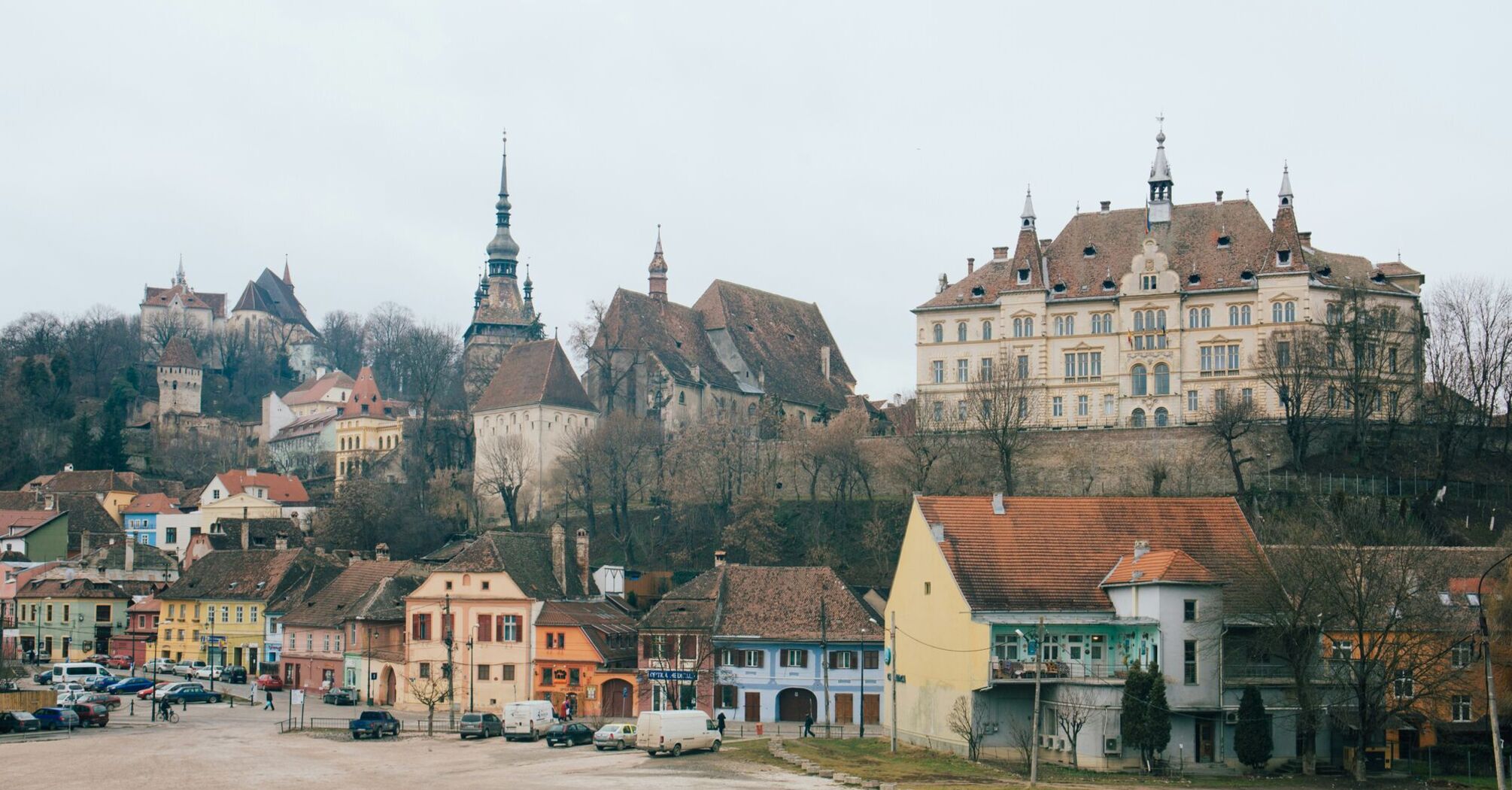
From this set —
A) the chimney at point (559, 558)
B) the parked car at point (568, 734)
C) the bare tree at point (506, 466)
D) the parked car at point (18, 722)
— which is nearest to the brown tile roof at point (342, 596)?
Result: the chimney at point (559, 558)

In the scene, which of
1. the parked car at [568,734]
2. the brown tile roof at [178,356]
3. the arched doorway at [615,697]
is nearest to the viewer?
the parked car at [568,734]

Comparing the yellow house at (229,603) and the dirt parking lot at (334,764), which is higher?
the yellow house at (229,603)

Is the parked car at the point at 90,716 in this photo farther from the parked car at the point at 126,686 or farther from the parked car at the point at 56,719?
the parked car at the point at 126,686

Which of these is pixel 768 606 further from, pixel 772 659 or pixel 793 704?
pixel 793 704

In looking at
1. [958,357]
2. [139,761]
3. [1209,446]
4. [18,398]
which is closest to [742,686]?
[139,761]

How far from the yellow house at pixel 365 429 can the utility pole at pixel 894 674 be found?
8803cm

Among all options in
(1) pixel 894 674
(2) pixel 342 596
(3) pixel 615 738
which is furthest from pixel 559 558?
(1) pixel 894 674

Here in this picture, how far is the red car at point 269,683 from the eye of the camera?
268 ft

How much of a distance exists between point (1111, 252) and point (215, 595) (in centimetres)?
5349

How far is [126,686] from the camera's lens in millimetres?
77375

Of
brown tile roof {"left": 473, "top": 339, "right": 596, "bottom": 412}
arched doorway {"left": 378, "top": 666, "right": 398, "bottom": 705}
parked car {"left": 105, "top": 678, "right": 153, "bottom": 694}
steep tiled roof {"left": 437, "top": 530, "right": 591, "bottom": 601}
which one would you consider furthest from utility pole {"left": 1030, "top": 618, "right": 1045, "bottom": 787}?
brown tile roof {"left": 473, "top": 339, "right": 596, "bottom": 412}

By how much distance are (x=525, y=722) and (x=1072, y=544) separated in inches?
778

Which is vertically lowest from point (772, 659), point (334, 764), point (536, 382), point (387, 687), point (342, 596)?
point (334, 764)

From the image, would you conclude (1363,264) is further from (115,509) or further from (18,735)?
(115,509)
